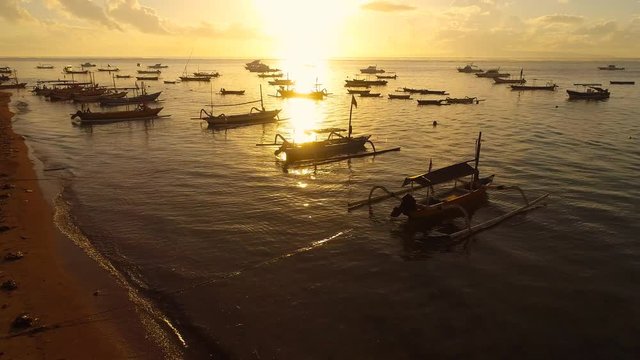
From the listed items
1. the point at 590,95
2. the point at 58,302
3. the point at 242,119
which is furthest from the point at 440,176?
the point at 590,95

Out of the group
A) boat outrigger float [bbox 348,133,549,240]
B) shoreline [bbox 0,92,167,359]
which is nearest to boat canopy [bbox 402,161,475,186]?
boat outrigger float [bbox 348,133,549,240]

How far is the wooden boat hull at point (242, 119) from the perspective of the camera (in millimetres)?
52369

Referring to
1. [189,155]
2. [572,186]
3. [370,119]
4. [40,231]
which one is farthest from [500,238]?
[370,119]

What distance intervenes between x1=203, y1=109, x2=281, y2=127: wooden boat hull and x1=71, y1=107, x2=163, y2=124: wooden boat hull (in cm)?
1134

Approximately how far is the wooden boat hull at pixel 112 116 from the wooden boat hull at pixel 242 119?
447 inches

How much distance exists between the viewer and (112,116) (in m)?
55.2

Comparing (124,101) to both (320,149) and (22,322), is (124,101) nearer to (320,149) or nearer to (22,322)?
(320,149)

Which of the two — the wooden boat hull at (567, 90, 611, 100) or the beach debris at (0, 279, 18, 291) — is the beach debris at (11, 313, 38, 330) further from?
the wooden boat hull at (567, 90, 611, 100)

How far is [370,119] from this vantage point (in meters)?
62.1

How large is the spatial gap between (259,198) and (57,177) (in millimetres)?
14505

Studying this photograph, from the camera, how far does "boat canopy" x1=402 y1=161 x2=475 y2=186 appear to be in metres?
22.3

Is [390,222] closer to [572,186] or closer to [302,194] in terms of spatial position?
[302,194]

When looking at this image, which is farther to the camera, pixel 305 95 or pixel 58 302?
pixel 305 95

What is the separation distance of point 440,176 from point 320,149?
14.4 m
